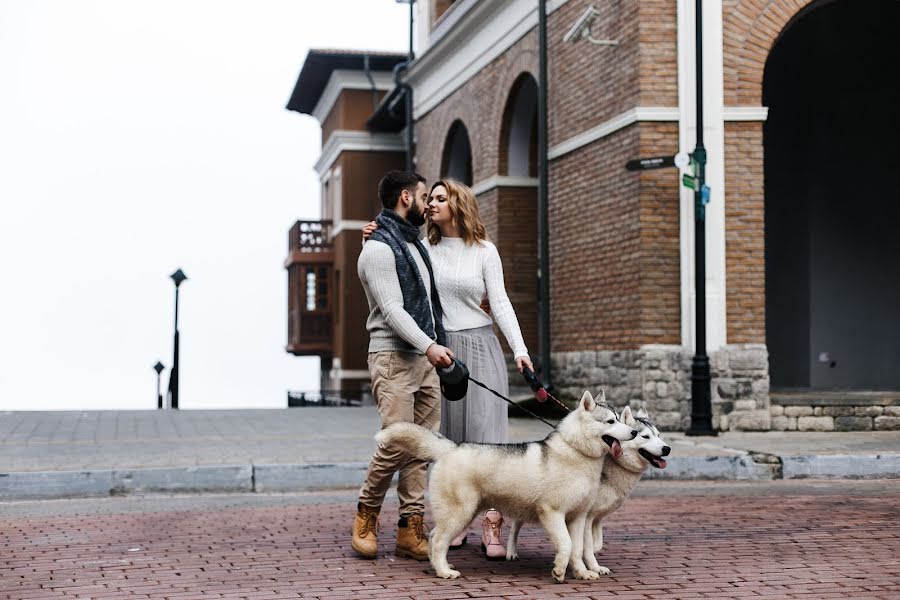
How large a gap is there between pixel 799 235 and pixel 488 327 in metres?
14.2

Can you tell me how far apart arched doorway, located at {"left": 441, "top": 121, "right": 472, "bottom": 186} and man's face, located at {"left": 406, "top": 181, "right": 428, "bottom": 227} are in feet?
61.3

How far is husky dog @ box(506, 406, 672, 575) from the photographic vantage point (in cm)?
609

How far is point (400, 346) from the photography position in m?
6.69

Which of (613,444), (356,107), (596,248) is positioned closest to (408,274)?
(613,444)

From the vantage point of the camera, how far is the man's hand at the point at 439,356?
624cm

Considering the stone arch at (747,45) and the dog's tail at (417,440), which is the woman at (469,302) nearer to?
the dog's tail at (417,440)

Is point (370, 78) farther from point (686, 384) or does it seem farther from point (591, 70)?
point (686, 384)

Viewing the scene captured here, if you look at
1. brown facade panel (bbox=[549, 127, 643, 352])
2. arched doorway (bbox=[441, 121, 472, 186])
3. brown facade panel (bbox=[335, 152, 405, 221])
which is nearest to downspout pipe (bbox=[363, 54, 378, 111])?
brown facade panel (bbox=[335, 152, 405, 221])

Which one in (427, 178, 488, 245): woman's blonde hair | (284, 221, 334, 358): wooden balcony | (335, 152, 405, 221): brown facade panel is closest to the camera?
(427, 178, 488, 245): woman's blonde hair

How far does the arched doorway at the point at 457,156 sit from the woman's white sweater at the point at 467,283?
1875 centimetres

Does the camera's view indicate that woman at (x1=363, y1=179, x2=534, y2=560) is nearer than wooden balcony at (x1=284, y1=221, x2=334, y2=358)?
Yes

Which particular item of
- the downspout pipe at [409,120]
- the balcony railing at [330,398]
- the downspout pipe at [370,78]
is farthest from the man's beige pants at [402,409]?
the downspout pipe at [370,78]

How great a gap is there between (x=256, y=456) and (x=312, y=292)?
2593 cm

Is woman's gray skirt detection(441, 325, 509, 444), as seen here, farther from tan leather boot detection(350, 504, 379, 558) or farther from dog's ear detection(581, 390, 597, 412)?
dog's ear detection(581, 390, 597, 412)
